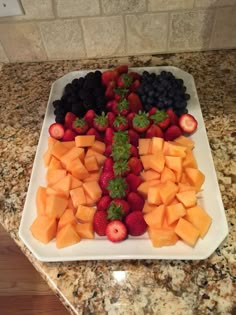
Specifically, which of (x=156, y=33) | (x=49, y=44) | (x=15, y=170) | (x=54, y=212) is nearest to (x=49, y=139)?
(x=15, y=170)

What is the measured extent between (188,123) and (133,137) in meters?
0.15

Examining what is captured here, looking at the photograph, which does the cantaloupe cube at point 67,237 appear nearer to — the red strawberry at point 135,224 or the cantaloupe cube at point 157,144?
the red strawberry at point 135,224

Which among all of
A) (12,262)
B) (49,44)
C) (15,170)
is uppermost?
(49,44)

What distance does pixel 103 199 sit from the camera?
26.8 inches

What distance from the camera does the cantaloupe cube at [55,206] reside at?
66cm

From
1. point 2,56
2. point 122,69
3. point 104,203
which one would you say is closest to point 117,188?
point 104,203

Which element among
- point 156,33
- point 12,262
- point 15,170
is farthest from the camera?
point 12,262

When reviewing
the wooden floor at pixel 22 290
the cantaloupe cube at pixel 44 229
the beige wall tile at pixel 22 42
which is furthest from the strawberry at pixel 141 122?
the wooden floor at pixel 22 290

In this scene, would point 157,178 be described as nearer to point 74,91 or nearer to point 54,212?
point 54,212

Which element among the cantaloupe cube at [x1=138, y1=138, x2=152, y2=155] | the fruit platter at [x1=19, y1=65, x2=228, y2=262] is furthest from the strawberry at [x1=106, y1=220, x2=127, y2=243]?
the cantaloupe cube at [x1=138, y1=138, x2=152, y2=155]

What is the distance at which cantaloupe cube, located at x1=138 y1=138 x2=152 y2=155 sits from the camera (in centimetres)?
77

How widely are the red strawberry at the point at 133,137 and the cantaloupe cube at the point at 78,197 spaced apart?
0.62ft

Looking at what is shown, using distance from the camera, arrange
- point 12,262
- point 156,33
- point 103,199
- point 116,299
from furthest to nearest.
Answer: point 12,262 < point 156,33 < point 103,199 < point 116,299

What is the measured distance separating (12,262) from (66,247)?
30.9 inches
